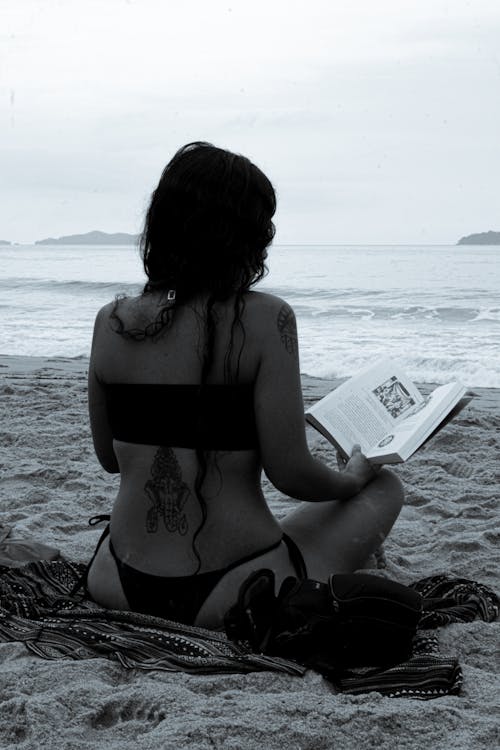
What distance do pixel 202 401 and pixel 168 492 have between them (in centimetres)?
27

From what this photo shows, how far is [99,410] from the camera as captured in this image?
2.49 m

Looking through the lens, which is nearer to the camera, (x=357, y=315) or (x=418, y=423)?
(x=418, y=423)

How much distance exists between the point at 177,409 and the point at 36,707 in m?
0.77

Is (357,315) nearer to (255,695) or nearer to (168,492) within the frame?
(168,492)

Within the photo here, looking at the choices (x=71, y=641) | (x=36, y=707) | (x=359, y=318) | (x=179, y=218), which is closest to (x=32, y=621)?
(x=71, y=641)

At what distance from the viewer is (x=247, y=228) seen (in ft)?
7.15

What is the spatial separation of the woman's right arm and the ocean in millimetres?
524

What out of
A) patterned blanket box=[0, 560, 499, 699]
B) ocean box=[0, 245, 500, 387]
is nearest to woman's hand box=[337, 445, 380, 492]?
patterned blanket box=[0, 560, 499, 699]

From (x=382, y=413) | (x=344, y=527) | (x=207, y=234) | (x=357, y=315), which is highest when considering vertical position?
(x=207, y=234)

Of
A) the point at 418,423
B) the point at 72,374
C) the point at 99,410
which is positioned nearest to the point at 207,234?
the point at 99,410

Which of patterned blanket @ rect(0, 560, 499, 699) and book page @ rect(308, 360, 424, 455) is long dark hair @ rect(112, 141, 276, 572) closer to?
patterned blanket @ rect(0, 560, 499, 699)

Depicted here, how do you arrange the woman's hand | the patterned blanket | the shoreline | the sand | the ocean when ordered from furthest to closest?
the ocean < the shoreline < the woman's hand < the patterned blanket < the sand

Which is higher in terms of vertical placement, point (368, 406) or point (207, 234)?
Answer: point (207, 234)

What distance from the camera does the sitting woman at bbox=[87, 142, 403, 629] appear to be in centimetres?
217
